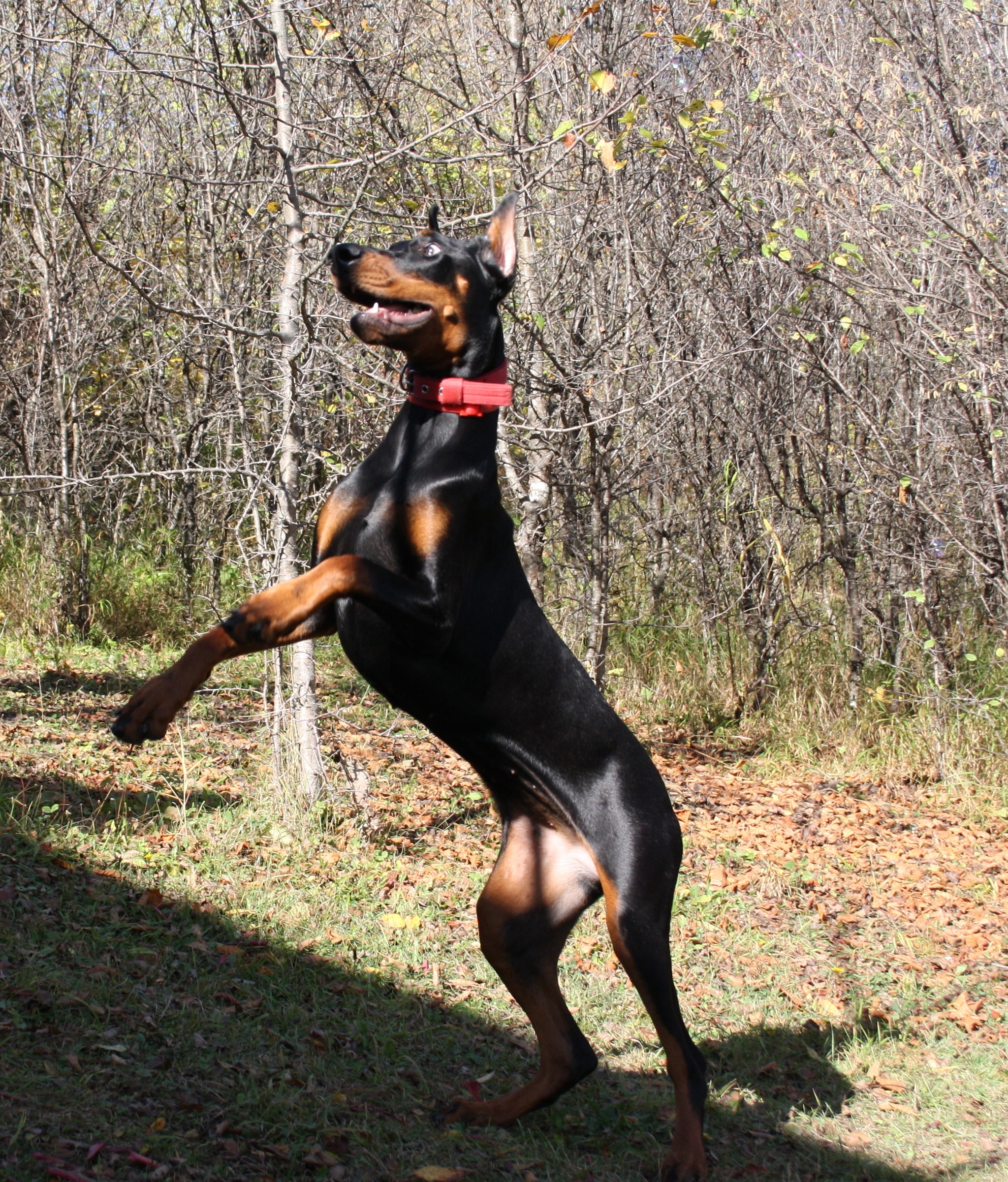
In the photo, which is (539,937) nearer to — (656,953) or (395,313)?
(656,953)

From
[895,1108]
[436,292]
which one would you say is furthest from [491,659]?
[895,1108]

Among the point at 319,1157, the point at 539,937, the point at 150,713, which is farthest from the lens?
the point at 539,937

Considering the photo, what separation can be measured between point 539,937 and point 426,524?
4.35 feet

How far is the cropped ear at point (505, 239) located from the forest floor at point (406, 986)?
97.4 inches

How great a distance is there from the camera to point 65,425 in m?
8.14

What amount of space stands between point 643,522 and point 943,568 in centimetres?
198

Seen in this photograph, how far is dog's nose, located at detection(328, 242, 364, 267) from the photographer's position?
2916mm

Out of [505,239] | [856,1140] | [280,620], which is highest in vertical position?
[505,239]

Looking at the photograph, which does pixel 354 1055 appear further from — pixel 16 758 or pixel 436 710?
pixel 16 758

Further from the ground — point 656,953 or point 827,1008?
point 656,953

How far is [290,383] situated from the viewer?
5.09m

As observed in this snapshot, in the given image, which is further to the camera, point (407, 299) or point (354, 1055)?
point (354, 1055)

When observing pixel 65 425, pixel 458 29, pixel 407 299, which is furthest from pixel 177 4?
pixel 407 299

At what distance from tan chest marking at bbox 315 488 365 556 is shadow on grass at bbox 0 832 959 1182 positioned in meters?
1.60
